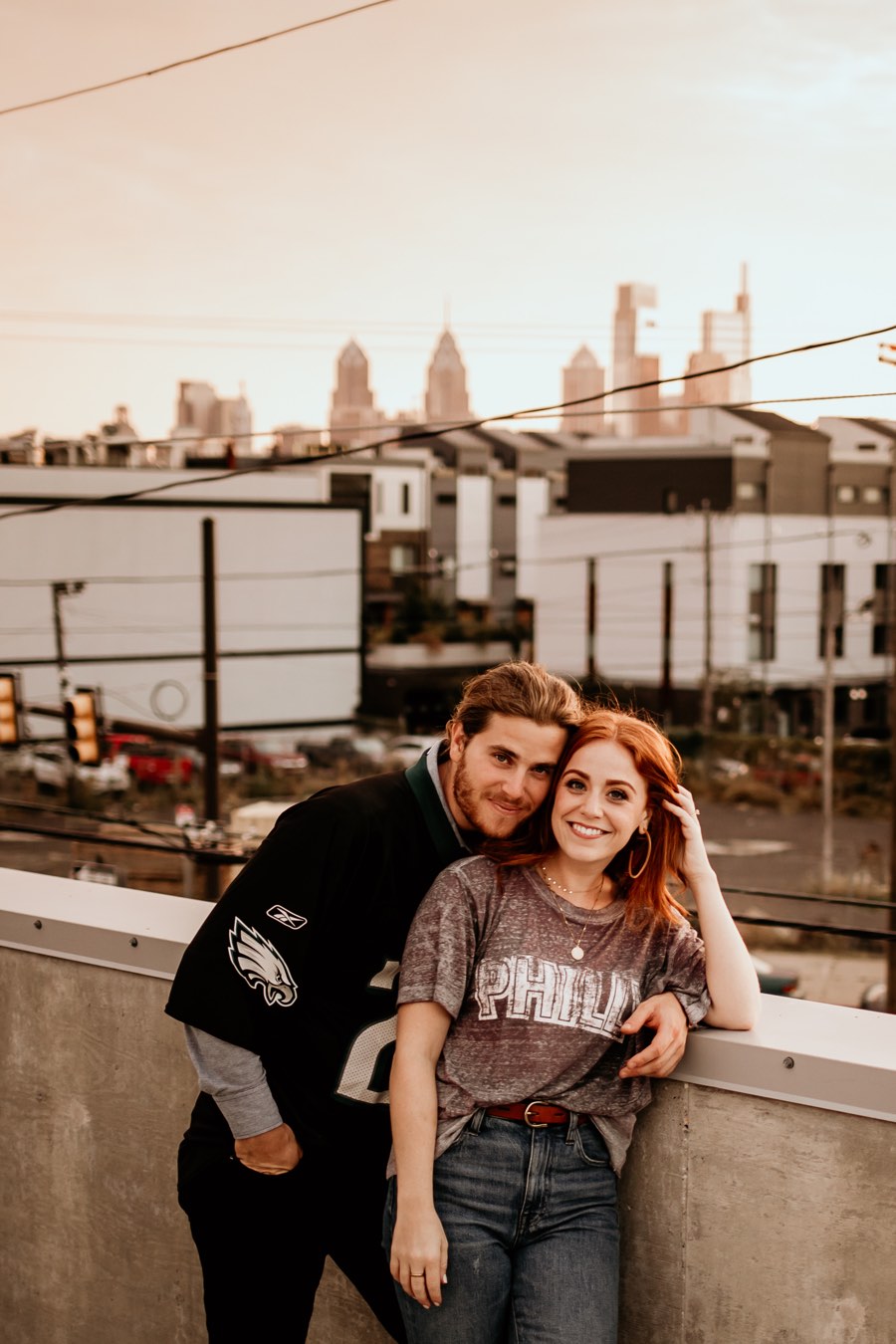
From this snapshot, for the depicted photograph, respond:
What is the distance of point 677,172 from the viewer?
1832 inches

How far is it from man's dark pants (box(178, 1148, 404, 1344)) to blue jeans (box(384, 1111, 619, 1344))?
209mm

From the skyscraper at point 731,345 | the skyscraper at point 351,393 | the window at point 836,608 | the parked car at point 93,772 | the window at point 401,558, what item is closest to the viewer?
the skyscraper at point 731,345

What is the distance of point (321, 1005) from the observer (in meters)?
2.21

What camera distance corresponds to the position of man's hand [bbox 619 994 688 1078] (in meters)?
2.07

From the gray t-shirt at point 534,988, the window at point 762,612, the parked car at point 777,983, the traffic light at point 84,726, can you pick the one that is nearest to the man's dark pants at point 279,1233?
the gray t-shirt at point 534,988

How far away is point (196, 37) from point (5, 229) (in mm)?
38936

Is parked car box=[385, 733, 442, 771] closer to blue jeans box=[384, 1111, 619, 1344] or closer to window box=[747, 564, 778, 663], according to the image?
window box=[747, 564, 778, 663]

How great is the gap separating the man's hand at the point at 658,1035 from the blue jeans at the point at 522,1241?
A: 0.14 meters

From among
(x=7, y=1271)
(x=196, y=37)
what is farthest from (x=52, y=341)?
(x=7, y=1271)

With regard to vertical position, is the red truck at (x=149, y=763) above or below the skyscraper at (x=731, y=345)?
below

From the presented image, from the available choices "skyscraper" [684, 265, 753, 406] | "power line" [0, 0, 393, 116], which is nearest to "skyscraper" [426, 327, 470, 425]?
"skyscraper" [684, 265, 753, 406]

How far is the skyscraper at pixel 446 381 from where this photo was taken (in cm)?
8681

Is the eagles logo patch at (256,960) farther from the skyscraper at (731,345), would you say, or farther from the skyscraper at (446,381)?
the skyscraper at (446,381)

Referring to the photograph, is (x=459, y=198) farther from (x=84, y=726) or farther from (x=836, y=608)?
(x=84, y=726)
